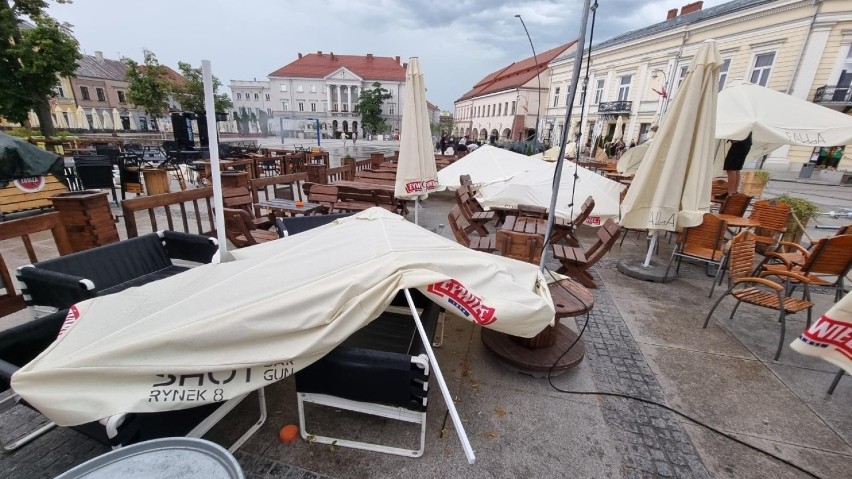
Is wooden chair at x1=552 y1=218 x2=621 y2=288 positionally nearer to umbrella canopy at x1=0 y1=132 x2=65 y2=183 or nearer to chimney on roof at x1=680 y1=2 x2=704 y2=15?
umbrella canopy at x1=0 y1=132 x2=65 y2=183

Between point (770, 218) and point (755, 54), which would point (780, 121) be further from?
point (755, 54)

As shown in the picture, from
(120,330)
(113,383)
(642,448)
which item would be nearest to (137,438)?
(113,383)

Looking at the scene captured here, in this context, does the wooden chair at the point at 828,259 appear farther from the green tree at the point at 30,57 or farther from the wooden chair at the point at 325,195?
the green tree at the point at 30,57

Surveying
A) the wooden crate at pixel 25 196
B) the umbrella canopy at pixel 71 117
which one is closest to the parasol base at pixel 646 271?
the wooden crate at pixel 25 196

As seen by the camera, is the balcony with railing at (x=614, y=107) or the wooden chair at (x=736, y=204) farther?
the balcony with railing at (x=614, y=107)

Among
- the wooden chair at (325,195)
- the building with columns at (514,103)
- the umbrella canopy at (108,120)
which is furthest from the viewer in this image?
the building with columns at (514,103)

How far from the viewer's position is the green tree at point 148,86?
26.3 meters

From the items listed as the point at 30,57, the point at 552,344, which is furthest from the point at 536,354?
the point at 30,57

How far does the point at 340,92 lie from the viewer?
213 ft

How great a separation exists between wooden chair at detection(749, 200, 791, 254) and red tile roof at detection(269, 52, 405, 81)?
216 ft

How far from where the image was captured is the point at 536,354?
10.5ft

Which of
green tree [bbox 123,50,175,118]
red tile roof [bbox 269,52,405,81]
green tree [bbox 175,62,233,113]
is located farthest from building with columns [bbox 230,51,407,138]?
green tree [bbox 123,50,175,118]

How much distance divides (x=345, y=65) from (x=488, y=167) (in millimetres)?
69920

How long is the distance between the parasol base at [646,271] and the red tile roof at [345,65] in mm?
66220
